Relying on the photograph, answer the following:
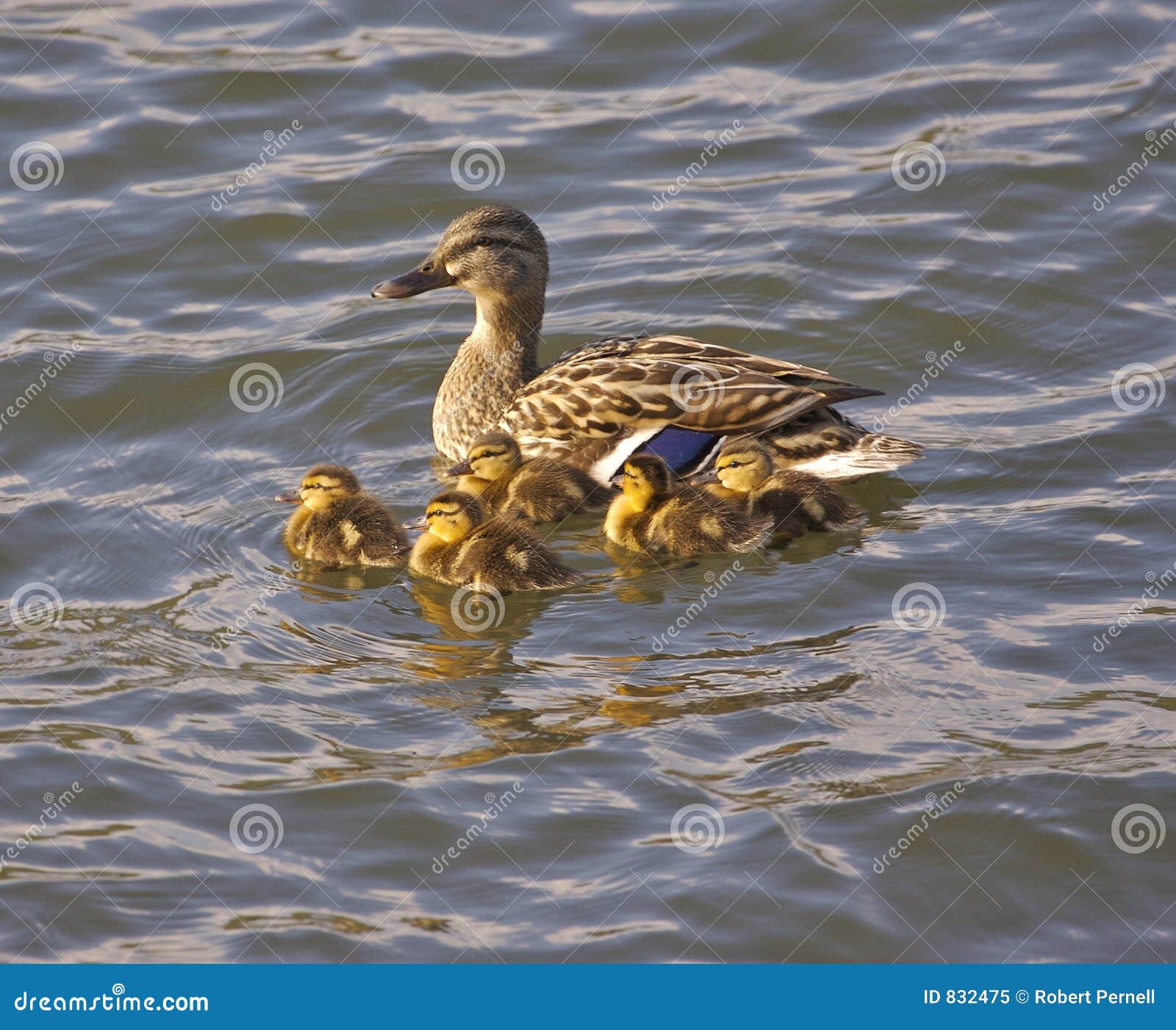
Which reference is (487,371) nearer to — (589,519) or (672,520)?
(589,519)

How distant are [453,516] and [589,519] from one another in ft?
2.82

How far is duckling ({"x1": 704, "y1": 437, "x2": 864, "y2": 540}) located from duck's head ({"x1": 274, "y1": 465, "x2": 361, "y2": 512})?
160 centimetres

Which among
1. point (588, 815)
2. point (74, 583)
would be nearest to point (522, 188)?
point (74, 583)

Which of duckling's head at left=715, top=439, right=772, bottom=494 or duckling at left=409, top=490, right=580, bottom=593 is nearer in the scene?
duckling at left=409, top=490, right=580, bottom=593

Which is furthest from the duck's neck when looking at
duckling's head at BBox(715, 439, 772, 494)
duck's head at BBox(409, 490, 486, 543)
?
duckling's head at BBox(715, 439, 772, 494)

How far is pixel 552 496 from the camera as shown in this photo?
7.74m

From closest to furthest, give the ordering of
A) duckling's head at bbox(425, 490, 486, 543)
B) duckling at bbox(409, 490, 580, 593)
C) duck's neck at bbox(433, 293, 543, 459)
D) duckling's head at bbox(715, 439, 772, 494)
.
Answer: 1. duckling at bbox(409, 490, 580, 593)
2. duckling's head at bbox(425, 490, 486, 543)
3. duckling's head at bbox(715, 439, 772, 494)
4. duck's neck at bbox(433, 293, 543, 459)

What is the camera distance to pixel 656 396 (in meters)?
7.79

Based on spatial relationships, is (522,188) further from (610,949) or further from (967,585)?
(610,949)

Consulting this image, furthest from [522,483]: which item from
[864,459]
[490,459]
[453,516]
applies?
[864,459]

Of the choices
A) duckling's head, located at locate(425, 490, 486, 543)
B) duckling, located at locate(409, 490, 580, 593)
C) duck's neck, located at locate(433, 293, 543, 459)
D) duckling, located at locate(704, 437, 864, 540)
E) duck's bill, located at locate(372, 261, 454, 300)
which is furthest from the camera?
duck's bill, located at locate(372, 261, 454, 300)

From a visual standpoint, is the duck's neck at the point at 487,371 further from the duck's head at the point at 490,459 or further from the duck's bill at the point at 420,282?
the duck's head at the point at 490,459

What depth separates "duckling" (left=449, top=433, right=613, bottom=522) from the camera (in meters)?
7.74

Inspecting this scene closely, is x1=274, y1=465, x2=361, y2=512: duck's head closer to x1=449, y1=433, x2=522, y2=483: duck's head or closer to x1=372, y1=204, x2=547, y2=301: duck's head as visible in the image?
x1=449, y1=433, x2=522, y2=483: duck's head
